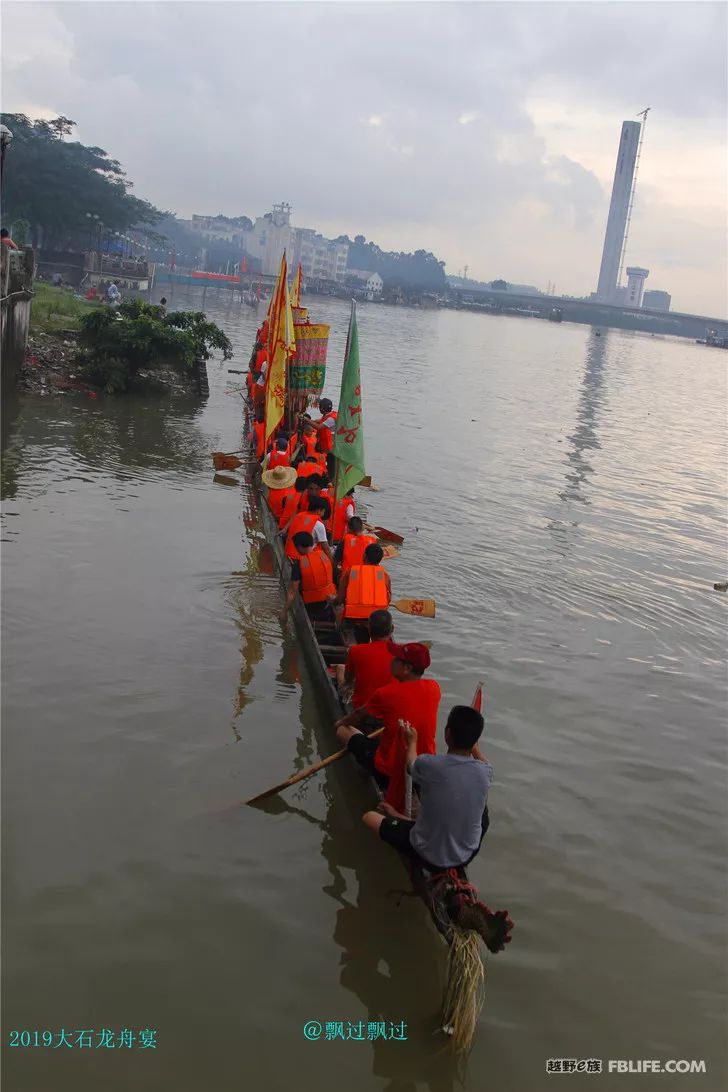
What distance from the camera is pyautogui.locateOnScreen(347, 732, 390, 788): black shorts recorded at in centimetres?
659

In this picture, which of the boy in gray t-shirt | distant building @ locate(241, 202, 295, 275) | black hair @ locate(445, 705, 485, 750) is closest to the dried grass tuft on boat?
the boy in gray t-shirt

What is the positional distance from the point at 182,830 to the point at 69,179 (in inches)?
2369

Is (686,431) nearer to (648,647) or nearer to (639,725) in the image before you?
(648,647)

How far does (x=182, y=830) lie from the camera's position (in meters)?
6.54

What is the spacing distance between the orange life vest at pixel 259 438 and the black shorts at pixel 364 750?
10.1 metres

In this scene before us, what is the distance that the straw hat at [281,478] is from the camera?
42.1 ft

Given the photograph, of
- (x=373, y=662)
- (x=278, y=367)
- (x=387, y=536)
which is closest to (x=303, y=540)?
(x=373, y=662)

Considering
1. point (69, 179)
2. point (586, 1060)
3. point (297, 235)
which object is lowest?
point (586, 1060)

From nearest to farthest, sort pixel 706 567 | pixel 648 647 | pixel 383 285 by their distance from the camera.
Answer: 1. pixel 648 647
2. pixel 706 567
3. pixel 383 285

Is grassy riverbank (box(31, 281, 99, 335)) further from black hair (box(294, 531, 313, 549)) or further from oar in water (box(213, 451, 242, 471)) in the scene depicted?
black hair (box(294, 531, 313, 549))

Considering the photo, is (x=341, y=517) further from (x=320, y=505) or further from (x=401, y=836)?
(x=401, y=836)

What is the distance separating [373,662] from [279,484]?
6.45 m

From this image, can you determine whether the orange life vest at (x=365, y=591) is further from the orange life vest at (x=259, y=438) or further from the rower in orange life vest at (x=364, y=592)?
the orange life vest at (x=259, y=438)

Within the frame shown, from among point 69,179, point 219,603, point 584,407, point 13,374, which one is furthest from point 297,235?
A: point 219,603
